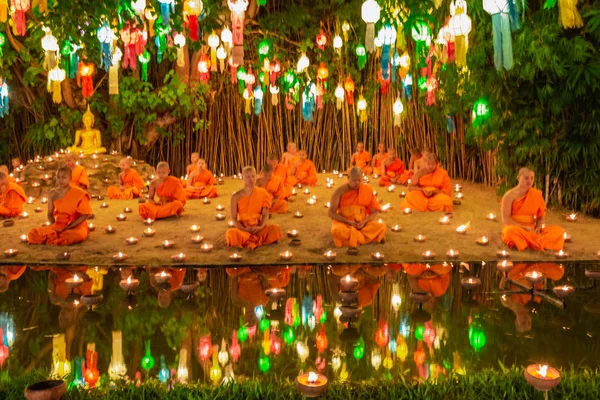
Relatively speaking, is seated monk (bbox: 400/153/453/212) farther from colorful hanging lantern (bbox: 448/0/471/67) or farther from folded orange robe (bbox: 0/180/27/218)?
folded orange robe (bbox: 0/180/27/218)

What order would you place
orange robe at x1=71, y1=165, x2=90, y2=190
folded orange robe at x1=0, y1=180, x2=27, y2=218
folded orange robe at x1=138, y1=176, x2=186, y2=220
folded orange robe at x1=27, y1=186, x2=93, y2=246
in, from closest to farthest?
folded orange robe at x1=27, y1=186, x2=93, y2=246, folded orange robe at x1=138, y1=176, x2=186, y2=220, folded orange robe at x1=0, y1=180, x2=27, y2=218, orange robe at x1=71, y1=165, x2=90, y2=190

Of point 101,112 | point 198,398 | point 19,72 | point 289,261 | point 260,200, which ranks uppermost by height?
point 19,72

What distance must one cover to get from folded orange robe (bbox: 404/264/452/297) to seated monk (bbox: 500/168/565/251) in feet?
3.11

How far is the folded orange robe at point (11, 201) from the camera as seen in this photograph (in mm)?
8094

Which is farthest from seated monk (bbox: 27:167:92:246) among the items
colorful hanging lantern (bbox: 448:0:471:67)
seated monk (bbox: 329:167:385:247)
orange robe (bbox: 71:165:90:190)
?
colorful hanging lantern (bbox: 448:0:471:67)

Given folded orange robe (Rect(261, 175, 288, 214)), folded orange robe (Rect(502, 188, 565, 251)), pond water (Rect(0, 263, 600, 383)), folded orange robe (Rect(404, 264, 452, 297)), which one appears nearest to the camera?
pond water (Rect(0, 263, 600, 383))

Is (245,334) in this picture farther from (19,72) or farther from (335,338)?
(19,72)

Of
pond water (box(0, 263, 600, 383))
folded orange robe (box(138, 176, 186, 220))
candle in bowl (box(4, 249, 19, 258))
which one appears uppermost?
folded orange robe (box(138, 176, 186, 220))

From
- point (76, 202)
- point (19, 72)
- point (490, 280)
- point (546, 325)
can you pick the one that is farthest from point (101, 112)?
point (546, 325)

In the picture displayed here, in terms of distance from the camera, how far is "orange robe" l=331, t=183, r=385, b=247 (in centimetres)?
645

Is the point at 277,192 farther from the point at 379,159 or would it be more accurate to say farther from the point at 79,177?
the point at 379,159

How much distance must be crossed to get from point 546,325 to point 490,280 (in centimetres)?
120

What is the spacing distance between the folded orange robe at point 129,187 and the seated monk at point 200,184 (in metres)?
0.87

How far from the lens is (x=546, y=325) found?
407 cm
